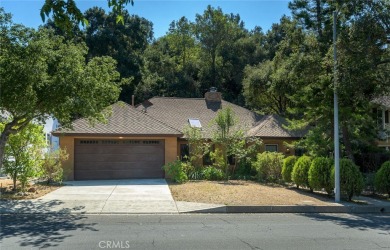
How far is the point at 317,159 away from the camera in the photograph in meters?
16.1

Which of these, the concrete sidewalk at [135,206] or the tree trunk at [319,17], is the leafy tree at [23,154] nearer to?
the concrete sidewalk at [135,206]

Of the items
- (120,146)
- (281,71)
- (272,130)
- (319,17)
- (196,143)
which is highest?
(319,17)

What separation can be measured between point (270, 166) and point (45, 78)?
→ 485 inches

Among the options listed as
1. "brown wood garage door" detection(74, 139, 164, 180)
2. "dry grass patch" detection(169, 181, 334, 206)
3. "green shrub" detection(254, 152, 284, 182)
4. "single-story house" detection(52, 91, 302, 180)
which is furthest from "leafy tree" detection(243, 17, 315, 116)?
"brown wood garage door" detection(74, 139, 164, 180)

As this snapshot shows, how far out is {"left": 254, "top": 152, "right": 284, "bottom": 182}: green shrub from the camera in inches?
820

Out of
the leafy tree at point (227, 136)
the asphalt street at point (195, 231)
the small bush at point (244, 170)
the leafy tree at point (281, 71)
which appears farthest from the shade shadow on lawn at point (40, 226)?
the small bush at point (244, 170)

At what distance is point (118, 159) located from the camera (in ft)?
73.1

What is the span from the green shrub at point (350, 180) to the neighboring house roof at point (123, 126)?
33.1ft

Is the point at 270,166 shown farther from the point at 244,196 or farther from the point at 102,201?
the point at 102,201

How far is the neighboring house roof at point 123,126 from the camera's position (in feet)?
70.7

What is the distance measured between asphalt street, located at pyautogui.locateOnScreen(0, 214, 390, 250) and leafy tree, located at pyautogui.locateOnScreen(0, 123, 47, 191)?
192 inches

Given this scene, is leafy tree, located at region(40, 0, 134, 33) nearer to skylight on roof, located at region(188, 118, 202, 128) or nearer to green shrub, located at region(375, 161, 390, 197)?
green shrub, located at region(375, 161, 390, 197)

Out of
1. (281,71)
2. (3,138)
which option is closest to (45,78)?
(3,138)

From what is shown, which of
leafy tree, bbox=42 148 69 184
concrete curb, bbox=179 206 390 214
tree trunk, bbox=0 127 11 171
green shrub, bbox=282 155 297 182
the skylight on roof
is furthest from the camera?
the skylight on roof
